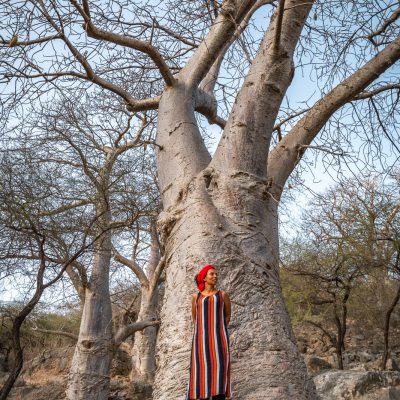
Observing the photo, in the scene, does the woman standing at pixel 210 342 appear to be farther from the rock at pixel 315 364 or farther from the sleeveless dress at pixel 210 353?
the rock at pixel 315 364

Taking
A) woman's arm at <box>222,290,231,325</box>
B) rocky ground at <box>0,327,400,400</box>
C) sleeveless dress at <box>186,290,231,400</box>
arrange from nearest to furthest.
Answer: sleeveless dress at <box>186,290,231,400</box>, woman's arm at <box>222,290,231,325</box>, rocky ground at <box>0,327,400,400</box>

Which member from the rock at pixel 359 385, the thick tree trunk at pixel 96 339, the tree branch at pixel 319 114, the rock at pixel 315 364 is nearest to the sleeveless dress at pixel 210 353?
the tree branch at pixel 319 114

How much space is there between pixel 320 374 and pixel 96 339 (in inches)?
119

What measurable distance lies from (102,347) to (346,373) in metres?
3.20

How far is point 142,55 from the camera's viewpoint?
16.1 feet

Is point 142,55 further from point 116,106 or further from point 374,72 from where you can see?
point 374,72

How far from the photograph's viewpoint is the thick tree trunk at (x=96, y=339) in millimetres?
6028

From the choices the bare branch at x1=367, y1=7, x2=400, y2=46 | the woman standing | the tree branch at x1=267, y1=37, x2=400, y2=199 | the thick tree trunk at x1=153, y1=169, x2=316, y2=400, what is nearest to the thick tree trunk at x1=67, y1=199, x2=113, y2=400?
the tree branch at x1=267, y1=37, x2=400, y2=199

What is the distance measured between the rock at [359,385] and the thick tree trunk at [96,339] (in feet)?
9.24

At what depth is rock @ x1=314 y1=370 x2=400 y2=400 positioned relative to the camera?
17.7 feet

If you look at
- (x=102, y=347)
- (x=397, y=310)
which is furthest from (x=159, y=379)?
(x=397, y=310)

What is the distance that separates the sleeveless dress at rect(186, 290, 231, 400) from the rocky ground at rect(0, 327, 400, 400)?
161 inches

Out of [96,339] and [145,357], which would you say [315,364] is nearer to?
[145,357]

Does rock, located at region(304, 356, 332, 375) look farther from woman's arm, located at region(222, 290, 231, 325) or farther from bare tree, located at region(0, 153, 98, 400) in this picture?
woman's arm, located at region(222, 290, 231, 325)
